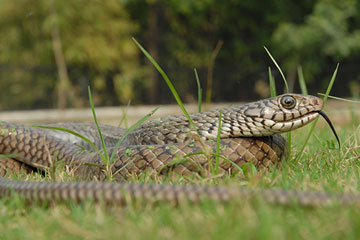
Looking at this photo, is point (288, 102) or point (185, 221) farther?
point (288, 102)

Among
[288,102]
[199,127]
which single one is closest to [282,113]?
[288,102]

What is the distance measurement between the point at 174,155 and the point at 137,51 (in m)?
25.0

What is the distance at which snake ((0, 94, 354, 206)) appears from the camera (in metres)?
1.94

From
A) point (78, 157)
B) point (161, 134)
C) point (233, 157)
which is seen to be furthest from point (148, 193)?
point (78, 157)

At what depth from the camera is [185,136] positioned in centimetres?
330

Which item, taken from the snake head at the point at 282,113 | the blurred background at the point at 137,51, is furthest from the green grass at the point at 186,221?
the blurred background at the point at 137,51

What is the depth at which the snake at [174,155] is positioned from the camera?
1939 mm

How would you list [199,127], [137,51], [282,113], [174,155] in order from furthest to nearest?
[137,51], [199,127], [282,113], [174,155]

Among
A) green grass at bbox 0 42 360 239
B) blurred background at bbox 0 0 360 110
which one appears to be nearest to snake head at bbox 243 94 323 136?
green grass at bbox 0 42 360 239

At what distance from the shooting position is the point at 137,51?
2730 centimetres

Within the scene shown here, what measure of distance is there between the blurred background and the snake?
19.7 meters

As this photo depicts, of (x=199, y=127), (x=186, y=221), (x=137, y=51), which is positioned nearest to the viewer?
(x=186, y=221)

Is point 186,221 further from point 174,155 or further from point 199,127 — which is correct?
point 199,127

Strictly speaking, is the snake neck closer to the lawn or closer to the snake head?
the snake head
